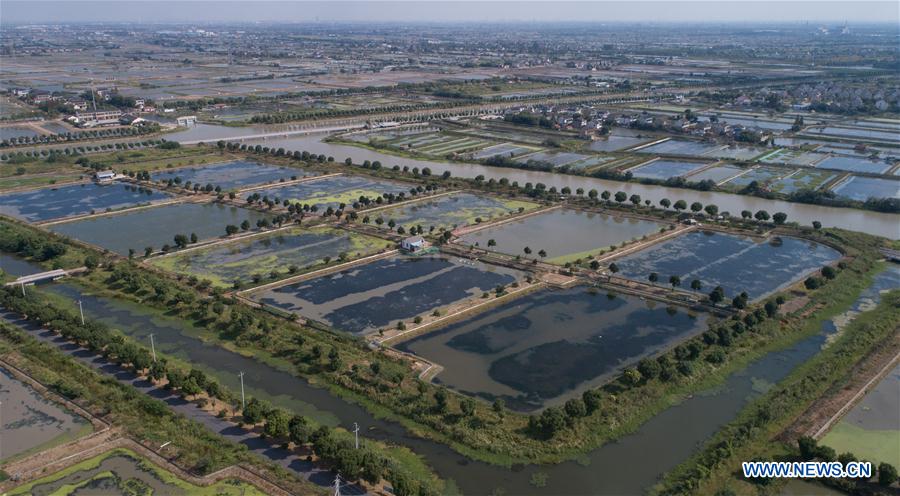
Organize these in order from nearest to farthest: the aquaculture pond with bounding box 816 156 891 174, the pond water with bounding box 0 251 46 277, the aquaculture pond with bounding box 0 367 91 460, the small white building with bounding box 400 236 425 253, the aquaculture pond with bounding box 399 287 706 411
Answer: the aquaculture pond with bounding box 0 367 91 460 → the aquaculture pond with bounding box 399 287 706 411 → the pond water with bounding box 0 251 46 277 → the small white building with bounding box 400 236 425 253 → the aquaculture pond with bounding box 816 156 891 174

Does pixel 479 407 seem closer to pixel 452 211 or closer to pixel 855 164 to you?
pixel 452 211

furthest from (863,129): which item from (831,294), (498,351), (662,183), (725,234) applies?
(498,351)

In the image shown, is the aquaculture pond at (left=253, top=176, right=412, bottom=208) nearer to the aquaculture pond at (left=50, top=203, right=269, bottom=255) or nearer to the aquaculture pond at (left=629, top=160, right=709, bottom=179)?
the aquaculture pond at (left=50, top=203, right=269, bottom=255)

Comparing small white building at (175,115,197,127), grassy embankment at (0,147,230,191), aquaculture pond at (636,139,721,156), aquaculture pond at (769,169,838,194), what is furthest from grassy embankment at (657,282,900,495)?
small white building at (175,115,197,127)

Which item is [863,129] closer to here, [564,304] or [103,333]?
[564,304]

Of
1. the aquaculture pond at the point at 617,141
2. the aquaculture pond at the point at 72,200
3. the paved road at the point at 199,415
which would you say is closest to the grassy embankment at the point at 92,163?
the aquaculture pond at the point at 72,200
